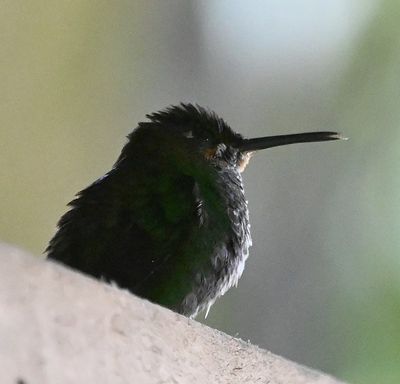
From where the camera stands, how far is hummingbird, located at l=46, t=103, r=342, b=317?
129cm

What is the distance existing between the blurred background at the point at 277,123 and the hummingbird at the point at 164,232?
51.5 inches

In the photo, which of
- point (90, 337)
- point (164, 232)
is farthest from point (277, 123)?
point (90, 337)

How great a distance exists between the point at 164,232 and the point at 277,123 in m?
1.68

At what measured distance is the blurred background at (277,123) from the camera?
279 centimetres

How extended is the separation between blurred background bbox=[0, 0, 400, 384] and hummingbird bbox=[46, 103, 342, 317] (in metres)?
1.31

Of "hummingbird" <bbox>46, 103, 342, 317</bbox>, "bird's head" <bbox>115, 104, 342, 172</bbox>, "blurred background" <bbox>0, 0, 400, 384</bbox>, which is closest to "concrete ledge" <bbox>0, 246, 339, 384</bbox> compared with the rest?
"hummingbird" <bbox>46, 103, 342, 317</bbox>

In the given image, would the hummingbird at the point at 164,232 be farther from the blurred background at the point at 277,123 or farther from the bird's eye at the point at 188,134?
the blurred background at the point at 277,123

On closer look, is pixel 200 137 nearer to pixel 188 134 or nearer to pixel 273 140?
pixel 188 134

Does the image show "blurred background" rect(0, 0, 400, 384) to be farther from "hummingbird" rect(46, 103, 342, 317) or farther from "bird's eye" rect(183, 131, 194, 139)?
"hummingbird" rect(46, 103, 342, 317)

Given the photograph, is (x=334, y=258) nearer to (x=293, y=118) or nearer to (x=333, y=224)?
(x=333, y=224)

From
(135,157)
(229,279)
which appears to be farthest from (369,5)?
(229,279)

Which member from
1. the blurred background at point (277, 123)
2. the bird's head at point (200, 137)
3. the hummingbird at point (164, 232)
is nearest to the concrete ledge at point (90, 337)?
the hummingbird at point (164, 232)

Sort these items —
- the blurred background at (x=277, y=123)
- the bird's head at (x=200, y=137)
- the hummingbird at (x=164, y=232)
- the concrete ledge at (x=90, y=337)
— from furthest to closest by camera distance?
1. the blurred background at (x=277, y=123)
2. the bird's head at (x=200, y=137)
3. the hummingbird at (x=164, y=232)
4. the concrete ledge at (x=90, y=337)

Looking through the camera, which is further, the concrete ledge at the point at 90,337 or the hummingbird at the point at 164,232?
the hummingbird at the point at 164,232
